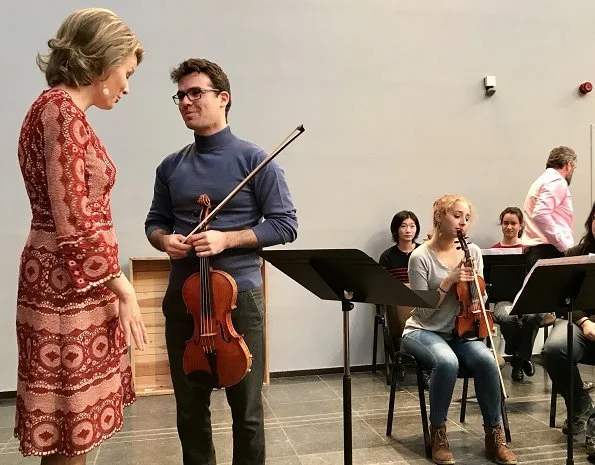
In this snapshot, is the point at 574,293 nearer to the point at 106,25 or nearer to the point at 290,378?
the point at 106,25

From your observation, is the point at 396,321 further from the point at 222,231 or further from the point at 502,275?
the point at 222,231

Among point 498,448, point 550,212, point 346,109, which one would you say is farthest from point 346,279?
point 550,212

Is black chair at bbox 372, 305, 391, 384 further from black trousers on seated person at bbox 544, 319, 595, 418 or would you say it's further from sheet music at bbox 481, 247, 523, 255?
black trousers on seated person at bbox 544, 319, 595, 418

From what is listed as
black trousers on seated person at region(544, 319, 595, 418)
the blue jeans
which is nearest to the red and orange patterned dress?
the blue jeans

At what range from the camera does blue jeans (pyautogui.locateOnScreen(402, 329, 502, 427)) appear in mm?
2764

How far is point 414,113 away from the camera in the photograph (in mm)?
4684

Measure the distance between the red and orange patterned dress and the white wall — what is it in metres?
2.81

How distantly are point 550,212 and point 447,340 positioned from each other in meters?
1.90

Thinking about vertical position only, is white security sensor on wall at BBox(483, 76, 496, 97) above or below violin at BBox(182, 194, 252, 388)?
above

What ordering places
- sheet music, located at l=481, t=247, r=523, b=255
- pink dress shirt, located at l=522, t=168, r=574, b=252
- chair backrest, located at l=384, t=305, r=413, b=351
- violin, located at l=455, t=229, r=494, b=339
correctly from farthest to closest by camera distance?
pink dress shirt, located at l=522, t=168, r=574, b=252
sheet music, located at l=481, t=247, r=523, b=255
chair backrest, located at l=384, t=305, r=413, b=351
violin, located at l=455, t=229, r=494, b=339

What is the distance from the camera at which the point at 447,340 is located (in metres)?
2.95

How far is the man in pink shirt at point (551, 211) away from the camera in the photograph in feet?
14.3

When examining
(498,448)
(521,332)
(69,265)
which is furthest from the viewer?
(521,332)

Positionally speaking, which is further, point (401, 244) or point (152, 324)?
point (401, 244)
